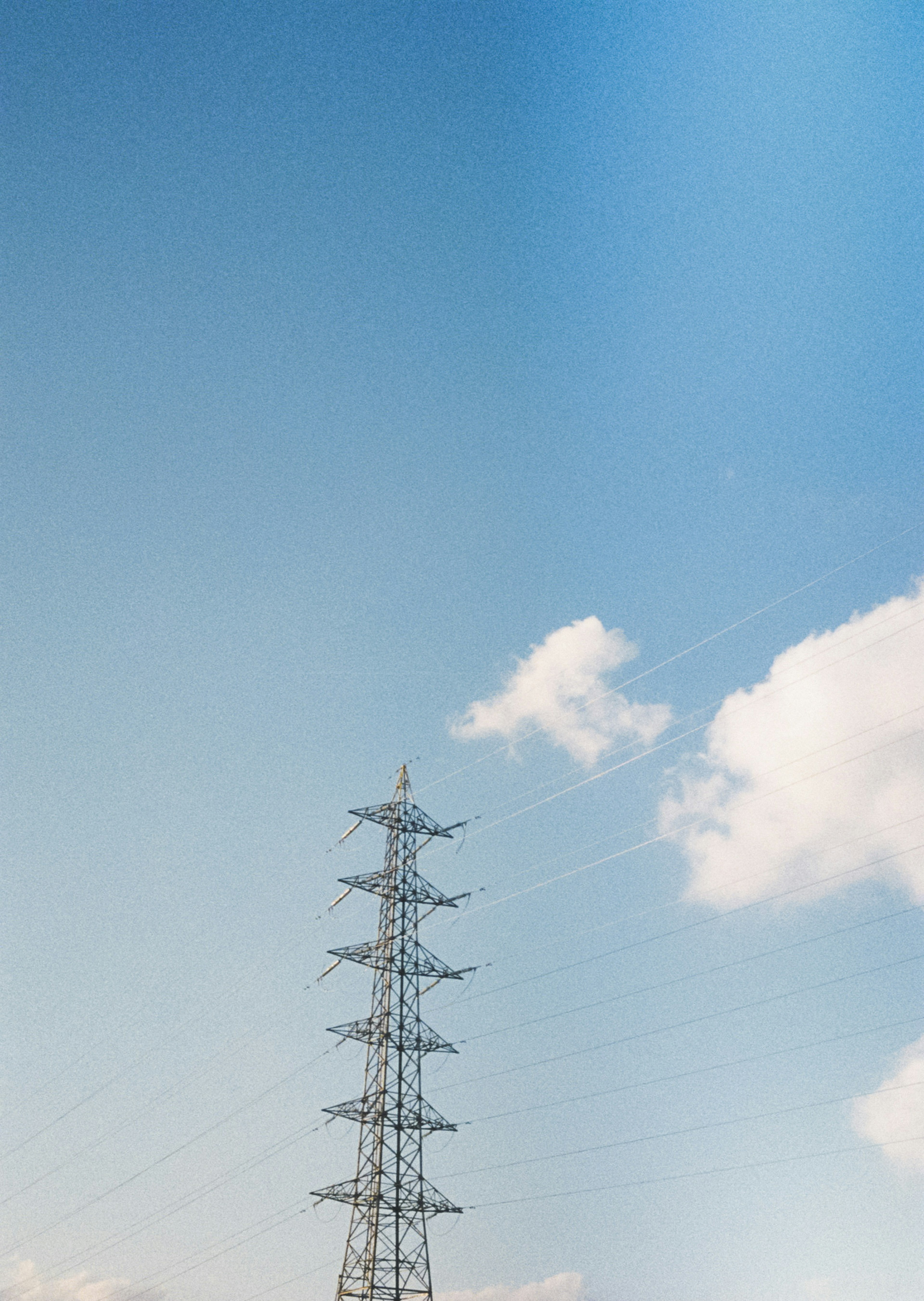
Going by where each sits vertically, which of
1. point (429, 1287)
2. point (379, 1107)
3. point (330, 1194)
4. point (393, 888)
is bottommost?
point (429, 1287)

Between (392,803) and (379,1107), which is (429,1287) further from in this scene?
(392,803)

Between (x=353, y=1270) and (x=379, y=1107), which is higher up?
(x=379, y=1107)

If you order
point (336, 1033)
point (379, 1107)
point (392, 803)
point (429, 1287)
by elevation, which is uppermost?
point (392, 803)

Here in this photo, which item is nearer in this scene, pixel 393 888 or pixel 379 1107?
pixel 379 1107

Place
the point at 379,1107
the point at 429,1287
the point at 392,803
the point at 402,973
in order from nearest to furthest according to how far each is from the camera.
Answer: the point at 429,1287 → the point at 379,1107 → the point at 402,973 → the point at 392,803

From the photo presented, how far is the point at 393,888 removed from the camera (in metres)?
33.6

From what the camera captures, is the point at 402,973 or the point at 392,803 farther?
the point at 392,803

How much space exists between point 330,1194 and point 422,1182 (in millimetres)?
2795

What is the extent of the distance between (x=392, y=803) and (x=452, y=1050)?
28.8ft

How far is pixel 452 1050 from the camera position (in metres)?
31.5

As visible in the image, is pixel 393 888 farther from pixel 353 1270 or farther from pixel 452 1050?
pixel 353 1270

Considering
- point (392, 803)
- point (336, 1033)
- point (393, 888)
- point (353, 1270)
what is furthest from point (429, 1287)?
point (392, 803)

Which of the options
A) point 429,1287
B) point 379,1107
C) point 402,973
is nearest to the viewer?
point 429,1287

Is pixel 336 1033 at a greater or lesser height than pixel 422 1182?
greater
